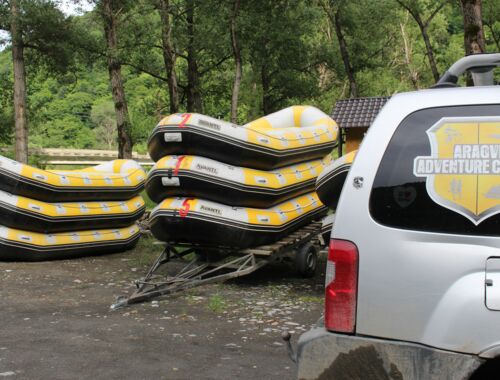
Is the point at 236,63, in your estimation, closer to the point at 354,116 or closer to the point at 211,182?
the point at 354,116

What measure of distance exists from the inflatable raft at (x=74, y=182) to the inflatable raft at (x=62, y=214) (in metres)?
0.12

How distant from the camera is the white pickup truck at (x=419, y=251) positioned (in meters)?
2.49

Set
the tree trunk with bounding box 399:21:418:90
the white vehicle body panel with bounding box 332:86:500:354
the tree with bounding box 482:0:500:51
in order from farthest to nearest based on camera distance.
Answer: the tree trunk with bounding box 399:21:418:90
the tree with bounding box 482:0:500:51
the white vehicle body panel with bounding box 332:86:500:354

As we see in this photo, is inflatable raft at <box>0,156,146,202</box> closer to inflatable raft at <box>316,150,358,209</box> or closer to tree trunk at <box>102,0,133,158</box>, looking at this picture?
inflatable raft at <box>316,150,358,209</box>

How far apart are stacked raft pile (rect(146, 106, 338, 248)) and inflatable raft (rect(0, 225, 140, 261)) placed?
239 cm

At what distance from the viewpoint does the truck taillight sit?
2709 mm

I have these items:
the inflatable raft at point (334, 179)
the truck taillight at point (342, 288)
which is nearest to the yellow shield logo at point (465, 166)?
the truck taillight at point (342, 288)

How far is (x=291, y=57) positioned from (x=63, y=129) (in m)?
44.2

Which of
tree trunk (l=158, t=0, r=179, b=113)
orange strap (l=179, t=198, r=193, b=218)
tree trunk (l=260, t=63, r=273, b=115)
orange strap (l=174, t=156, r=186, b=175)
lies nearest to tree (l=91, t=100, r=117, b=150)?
tree trunk (l=260, t=63, r=273, b=115)

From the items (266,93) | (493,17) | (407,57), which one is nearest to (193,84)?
(266,93)

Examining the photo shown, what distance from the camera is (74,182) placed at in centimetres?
1002

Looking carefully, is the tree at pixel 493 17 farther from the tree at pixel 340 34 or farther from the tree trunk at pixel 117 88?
the tree trunk at pixel 117 88

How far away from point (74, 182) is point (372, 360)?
27.2ft

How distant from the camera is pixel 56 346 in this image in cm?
542
